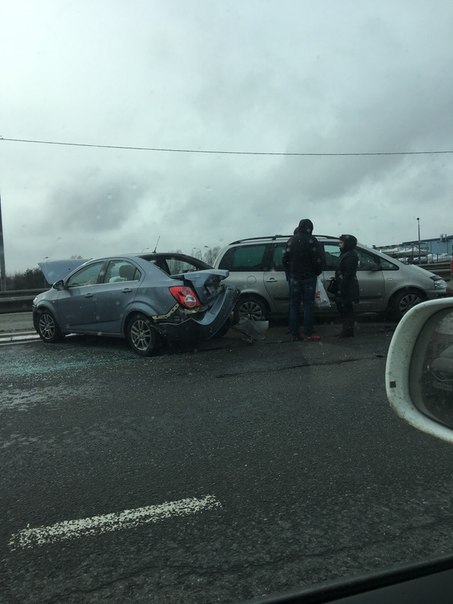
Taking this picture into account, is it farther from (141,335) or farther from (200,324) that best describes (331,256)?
(141,335)

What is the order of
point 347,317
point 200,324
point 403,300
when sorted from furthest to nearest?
point 403,300 → point 347,317 → point 200,324

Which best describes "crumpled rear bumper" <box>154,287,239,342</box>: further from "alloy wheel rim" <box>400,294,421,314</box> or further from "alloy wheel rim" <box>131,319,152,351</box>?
"alloy wheel rim" <box>400,294,421,314</box>

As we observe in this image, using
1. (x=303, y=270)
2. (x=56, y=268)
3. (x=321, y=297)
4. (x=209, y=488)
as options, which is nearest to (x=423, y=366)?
(x=209, y=488)

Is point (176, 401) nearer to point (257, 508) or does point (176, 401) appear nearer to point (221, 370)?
point (221, 370)

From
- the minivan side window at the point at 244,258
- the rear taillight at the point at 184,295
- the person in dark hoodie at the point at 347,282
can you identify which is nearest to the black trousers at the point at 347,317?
the person in dark hoodie at the point at 347,282

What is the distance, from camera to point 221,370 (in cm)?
662

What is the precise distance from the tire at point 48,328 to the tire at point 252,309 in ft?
11.0

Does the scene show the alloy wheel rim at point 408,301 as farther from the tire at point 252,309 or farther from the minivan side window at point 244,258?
the minivan side window at point 244,258

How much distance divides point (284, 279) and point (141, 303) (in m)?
3.20

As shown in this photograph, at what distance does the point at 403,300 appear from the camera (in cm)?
973

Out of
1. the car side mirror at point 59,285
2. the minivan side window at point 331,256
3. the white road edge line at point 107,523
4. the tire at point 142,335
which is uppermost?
the minivan side window at point 331,256

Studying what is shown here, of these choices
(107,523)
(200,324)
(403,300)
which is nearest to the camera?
(107,523)

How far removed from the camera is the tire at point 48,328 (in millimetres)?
8992

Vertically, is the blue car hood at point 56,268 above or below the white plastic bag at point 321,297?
above
